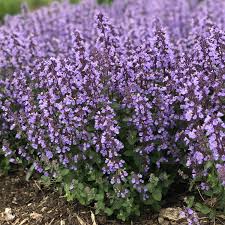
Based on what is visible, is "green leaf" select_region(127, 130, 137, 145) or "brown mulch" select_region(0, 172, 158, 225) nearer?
"green leaf" select_region(127, 130, 137, 145)

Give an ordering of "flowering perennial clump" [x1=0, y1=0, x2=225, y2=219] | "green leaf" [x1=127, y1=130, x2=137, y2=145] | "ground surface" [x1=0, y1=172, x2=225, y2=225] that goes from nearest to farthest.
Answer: "flowering perennial clump" [x1=0, y1=0, x2=225, y2=219], "green leaf" [x1=127, y1=130, x2=137, y2=145], "ground surface" [x1=0, y1=172, x2=225, y2=225]

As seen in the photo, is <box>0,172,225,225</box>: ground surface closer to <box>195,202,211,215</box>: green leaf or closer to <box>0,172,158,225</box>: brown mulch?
<box>0,172,158,225</box>: brown mulch

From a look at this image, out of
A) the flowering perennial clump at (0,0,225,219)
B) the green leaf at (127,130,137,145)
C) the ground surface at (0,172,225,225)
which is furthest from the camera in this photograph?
the ground surface at (0,172,225,225)

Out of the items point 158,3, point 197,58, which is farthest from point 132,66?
point 158,3

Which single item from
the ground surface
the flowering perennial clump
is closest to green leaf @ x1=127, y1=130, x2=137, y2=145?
the flowering perennial clump

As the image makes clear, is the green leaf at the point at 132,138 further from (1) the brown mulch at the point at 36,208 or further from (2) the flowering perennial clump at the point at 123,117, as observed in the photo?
(1) the brown mulch at the point at 36,208

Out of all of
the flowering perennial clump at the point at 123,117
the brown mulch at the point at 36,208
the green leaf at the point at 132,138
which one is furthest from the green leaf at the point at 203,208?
the green leaf at the point at 132,138

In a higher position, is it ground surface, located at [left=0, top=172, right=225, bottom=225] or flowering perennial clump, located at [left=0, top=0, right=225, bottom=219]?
flowering perennial clump, located at [left=0, top=0, right=225, bottom=219]
